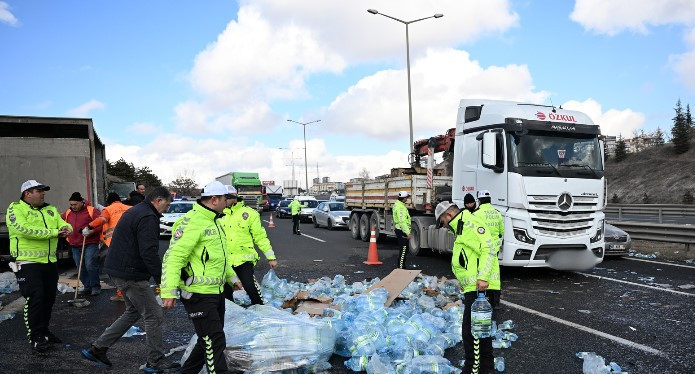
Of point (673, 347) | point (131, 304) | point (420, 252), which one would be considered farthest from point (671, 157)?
point (131, 304)

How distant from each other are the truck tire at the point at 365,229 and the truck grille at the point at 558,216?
8.35 m

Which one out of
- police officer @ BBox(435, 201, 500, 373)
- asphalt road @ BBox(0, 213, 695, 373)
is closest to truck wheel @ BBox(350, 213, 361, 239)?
asphalt road @ BBox(0, 213, 695, 373)

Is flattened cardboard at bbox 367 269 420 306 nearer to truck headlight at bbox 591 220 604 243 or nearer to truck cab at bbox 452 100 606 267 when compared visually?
truck cab at bbox 452 100 606 267

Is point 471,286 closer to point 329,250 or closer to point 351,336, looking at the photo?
point 351,336

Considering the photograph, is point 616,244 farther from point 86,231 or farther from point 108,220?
point 86,231

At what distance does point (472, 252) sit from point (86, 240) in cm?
667

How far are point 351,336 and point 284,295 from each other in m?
2.93

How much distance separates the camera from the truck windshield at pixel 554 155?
905cm

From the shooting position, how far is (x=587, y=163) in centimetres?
939

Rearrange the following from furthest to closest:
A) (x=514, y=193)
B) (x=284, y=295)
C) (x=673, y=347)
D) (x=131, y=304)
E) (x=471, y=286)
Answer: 1. (x=514, y=193)
2. (x=284, y=295)
3. (x=673, y=347)
4. (x=131, y=304)
5. (x=471, y=286)

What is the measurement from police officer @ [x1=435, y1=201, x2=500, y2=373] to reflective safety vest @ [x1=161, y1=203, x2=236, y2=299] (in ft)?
6.69

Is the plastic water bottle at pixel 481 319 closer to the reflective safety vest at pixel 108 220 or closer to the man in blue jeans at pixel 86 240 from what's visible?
the reflective safety vest at pixel 108 220

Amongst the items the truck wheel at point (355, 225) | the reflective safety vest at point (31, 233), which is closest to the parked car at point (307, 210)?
the truck wheel at point (355, 225)

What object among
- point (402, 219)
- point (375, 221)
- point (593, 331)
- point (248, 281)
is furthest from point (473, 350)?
point (375, 221)
